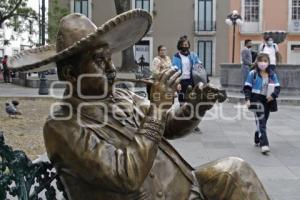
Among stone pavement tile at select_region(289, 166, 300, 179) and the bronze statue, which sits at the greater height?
the bronze statue

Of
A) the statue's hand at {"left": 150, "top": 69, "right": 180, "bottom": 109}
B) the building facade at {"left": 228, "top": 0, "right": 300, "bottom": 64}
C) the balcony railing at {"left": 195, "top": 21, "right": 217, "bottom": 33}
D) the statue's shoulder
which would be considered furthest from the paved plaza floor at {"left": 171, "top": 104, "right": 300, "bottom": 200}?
the building facade at {"left": 228, "top": 0, "right": 300, "bottom": 64}

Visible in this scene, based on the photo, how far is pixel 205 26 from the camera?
44.6m

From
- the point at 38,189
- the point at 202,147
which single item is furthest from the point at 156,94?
the point at 202,147

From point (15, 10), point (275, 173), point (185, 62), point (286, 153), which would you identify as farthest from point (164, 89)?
point (15, 10)

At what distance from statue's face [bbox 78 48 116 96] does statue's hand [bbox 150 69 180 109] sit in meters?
Result: 0.24

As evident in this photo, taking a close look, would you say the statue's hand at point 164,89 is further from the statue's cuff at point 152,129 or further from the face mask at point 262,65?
the face mask at point 262,65

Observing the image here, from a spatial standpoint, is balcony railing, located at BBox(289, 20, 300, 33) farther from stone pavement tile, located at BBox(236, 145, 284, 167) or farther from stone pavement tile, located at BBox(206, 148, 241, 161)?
stone pavement tile, located at BBox(206, 148, 241, 161)

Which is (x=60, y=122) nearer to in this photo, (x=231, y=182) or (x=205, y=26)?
(x=231, y=182)

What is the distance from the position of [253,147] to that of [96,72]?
21.9ft

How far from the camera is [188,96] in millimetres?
3006

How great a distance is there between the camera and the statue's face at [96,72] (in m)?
2.67

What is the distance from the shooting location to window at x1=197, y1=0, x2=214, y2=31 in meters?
44.6

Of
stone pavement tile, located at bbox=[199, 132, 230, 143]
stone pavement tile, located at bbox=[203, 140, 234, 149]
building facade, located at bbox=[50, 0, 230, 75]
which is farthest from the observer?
building facade, located at bbox=[50, 0, 230, 75]

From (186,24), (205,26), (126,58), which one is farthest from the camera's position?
(186,24)
